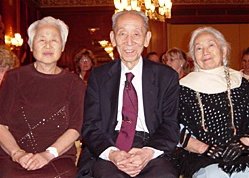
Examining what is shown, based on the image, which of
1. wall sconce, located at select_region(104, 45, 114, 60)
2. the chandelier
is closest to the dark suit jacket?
the chandelier

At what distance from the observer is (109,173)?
2.85 metres

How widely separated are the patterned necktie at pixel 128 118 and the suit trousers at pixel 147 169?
2.4 inches

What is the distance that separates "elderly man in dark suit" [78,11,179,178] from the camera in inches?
120

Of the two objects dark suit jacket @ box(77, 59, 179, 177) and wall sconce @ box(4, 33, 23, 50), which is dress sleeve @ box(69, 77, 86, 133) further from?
wall sconce @ box(4, 33, 23, 50)

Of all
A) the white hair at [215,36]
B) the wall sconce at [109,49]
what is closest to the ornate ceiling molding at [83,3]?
the wall sconce at [109,49]

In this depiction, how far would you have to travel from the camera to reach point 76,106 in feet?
10.4

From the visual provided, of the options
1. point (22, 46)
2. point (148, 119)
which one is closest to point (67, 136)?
point (148, 119)

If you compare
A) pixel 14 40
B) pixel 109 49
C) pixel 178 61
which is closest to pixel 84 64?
pixel 178 61

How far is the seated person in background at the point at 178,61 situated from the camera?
6.35 m

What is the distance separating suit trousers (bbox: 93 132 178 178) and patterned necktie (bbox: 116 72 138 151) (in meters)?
0.06

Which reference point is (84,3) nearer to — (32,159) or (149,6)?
(149,6)

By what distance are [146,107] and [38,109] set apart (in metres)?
0.69

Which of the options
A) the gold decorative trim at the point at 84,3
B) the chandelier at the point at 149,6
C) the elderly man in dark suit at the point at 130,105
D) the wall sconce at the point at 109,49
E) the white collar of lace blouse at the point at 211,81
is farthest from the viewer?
the gold decorative trim at the point at 84,3

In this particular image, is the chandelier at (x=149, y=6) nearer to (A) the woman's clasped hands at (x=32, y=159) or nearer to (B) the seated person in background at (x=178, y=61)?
(B) the seated person in background at (x=178, y=61)
